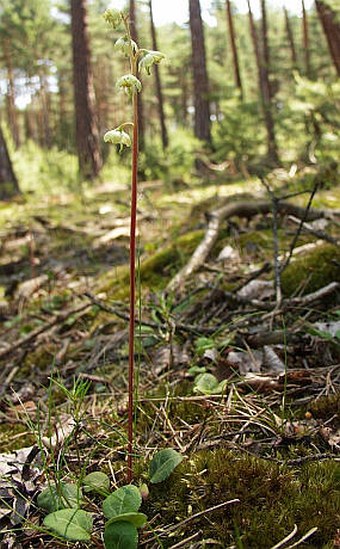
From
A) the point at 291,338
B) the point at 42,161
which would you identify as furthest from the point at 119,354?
the point at 42,161

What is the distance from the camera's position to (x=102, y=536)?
1.25 m

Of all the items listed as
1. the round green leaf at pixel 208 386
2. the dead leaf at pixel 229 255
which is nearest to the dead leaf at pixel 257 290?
the dead leaf at pixel 229 255

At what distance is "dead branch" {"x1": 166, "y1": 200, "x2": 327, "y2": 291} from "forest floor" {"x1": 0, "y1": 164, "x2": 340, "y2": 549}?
0.01m

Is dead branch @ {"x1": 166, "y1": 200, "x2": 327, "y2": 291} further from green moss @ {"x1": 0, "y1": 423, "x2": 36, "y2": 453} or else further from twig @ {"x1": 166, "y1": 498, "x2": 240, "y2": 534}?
twig @ {"x1": 166, "y1": 498, "x2": 240, "y2": 534}

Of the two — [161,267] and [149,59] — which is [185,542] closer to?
[149,59]

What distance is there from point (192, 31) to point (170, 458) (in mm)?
13436

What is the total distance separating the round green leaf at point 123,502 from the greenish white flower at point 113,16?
3.90 ft

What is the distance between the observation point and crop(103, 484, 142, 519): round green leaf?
3.94ft

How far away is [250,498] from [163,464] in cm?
26

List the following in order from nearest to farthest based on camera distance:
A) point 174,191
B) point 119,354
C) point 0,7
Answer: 1. point 119,354
2. point 174,191
3. point 0,7

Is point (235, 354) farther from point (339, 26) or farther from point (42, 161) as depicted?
point (42, 161)

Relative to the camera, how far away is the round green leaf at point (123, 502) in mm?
1201

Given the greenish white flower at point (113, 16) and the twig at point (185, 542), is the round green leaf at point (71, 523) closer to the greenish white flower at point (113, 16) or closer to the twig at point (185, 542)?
the twig at point (185, 542)

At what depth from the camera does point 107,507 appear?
1.22 meters
